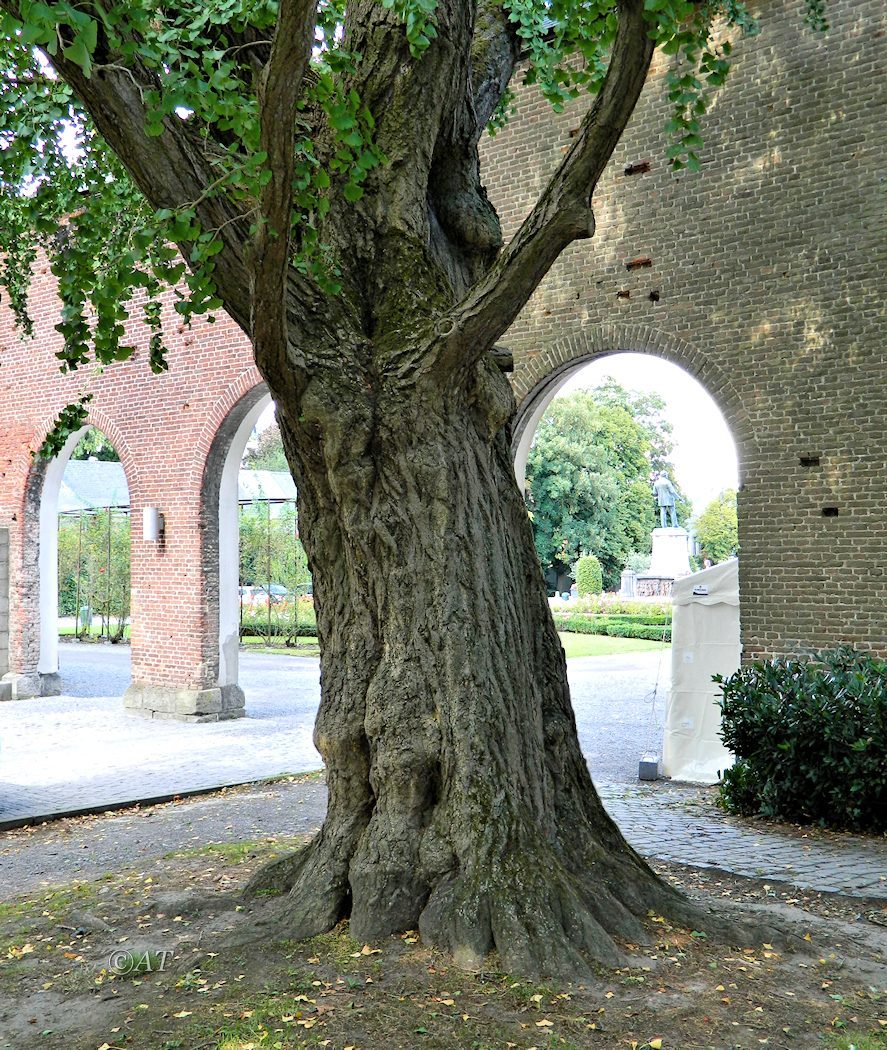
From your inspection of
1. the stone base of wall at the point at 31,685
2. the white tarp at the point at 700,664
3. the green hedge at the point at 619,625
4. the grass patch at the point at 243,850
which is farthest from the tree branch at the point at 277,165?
the green hedge at the point at 619,625

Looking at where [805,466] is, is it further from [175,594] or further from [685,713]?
[175,594]

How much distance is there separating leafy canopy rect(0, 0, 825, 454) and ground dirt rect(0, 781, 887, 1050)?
246 cm

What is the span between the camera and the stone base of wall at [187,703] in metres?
13.8

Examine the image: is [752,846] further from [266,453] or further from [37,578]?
[266,453]

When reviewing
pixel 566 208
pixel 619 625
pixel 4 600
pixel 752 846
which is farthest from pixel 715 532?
pixel 566 208

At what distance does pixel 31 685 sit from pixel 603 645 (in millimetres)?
16270

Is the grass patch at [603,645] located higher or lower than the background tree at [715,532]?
lower

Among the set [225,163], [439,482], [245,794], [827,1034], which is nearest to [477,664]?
[439,482]

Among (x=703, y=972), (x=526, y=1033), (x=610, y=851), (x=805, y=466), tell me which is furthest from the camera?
(x=805, y=466)

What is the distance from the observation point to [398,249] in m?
5.12

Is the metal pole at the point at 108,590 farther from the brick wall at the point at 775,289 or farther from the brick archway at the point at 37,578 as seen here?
the brick wall at the point at 775,289

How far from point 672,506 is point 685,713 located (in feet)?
136

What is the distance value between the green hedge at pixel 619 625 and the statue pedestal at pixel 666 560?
13.0ft

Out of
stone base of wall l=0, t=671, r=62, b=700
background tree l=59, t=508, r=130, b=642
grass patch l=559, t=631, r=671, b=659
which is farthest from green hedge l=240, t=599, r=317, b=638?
stone base of wall l=0, t=671, r=62, b=700
